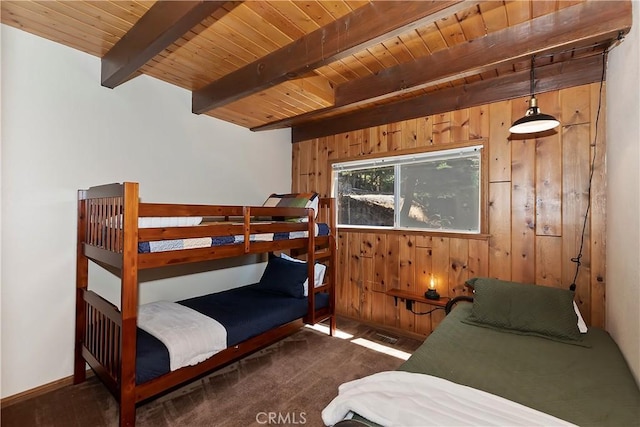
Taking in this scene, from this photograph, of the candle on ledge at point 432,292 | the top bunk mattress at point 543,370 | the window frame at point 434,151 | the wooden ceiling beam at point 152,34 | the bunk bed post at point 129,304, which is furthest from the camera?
the candle on ledge at point 432,292

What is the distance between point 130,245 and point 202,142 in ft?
5.74

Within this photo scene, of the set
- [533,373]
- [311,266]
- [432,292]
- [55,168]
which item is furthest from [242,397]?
[55,168]

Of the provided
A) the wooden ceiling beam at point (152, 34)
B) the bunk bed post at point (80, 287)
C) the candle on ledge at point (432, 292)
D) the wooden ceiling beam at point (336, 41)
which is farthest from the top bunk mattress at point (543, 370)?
the bunk bed post at point (80, 287)

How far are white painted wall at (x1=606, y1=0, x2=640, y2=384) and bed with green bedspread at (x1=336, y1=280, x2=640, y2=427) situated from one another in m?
0.16

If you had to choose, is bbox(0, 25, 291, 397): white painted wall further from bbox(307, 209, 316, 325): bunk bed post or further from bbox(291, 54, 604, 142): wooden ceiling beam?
bbox(291, 54, 604, 142): wooden ceiling beam

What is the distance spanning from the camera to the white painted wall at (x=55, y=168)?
6.30ft

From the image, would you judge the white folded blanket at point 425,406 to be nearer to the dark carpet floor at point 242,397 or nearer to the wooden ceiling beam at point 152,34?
the dark carpet floor at point 242,397

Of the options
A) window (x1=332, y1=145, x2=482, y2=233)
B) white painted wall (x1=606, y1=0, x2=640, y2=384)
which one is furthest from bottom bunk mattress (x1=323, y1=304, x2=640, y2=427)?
window (x1=332, y1=145, x2=482, y2=233)

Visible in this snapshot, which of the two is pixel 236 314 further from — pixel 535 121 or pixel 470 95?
pixel 470 95

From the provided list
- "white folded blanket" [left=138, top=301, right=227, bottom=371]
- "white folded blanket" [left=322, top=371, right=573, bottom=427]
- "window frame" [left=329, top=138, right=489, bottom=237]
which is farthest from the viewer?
"window frame" [left=329, top=138, right=489, bottom=237]

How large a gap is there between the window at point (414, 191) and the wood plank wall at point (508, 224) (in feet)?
0.46

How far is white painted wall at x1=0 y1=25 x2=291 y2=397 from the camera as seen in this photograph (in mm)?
1921

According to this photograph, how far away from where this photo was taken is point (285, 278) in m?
2.99

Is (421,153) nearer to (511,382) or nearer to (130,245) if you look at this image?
(511,382)
